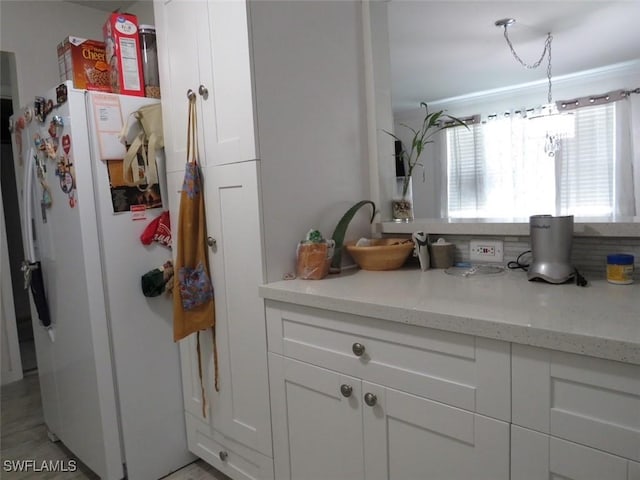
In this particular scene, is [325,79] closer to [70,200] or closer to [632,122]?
[70,200]

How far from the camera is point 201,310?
1.62 meters

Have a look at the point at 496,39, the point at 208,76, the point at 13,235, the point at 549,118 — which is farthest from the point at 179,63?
the point at 13,235

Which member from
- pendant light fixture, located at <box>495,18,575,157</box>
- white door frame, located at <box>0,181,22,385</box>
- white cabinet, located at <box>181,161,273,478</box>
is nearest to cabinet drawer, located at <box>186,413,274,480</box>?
white cabinet, located at <box>181,161,273,478</box>

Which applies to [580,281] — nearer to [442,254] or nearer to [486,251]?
[486,251]

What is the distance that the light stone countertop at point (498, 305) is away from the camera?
2.68ft

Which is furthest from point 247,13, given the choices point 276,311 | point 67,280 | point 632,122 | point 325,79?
point 632,122

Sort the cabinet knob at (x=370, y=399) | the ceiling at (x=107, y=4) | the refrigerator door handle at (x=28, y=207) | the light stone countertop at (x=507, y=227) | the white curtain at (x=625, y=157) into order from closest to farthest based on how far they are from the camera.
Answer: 1. the cabinet knob at (x=370, y=399)
2. the light stone countertop at (x=507, y=227)
3. the refrigerator door handle at (x=28, y=207)
4. the ceiling at (x=107, y=4)
5. the white curtain at (x=625, y=157)

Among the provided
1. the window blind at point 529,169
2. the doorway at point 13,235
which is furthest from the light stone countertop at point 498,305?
the window blind at point 529,169

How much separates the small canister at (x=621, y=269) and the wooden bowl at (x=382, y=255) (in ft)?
2.04

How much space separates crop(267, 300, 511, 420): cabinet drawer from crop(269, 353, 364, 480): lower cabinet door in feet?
0.16

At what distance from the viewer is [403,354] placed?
1.10 m

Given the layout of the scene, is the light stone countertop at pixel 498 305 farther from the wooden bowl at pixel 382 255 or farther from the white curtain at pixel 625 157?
the white curtain at pixel 625 157

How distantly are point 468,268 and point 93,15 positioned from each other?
2744 mm

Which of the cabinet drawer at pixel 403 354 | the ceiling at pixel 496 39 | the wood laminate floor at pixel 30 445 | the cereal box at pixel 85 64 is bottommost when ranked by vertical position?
the wood laminate floor at pixel 30 445
